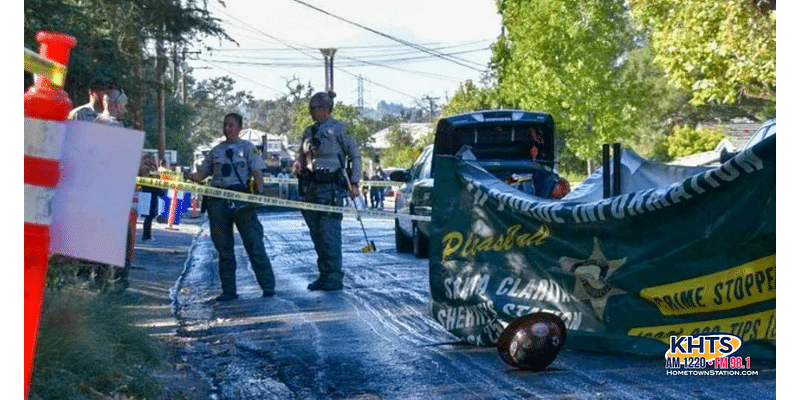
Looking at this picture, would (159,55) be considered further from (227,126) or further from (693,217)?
(693,217)

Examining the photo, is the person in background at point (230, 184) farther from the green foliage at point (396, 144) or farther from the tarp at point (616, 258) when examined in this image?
the green foliage at point (396, 144)

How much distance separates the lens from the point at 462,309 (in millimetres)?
8602

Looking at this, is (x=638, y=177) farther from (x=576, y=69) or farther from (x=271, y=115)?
(x=271, y=115)

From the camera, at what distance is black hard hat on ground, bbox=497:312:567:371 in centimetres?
725

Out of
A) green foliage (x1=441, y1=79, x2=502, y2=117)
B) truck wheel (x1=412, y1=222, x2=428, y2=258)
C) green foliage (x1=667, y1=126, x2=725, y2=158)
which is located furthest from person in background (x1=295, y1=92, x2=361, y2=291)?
green foliage (x1=667, y1=126, x2=725, y2=158)

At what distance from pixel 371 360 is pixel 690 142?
49.8 meters

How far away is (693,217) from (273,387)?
8.84 ft

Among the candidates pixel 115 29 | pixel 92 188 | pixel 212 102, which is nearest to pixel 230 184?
pixel 115 29

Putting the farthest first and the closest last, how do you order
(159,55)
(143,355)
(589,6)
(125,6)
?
(589,6) < (159,55) < (125,6) < (143,355)

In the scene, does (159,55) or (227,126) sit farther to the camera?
(159,55)

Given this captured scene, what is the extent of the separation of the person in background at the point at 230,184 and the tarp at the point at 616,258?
320cm

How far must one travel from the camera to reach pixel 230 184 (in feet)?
38.0

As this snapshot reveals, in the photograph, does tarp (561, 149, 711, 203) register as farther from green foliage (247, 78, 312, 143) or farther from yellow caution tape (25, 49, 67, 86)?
green foliage (247, 78, 312, 143)

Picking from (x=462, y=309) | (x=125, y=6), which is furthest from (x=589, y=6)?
(x=462, y=309)
